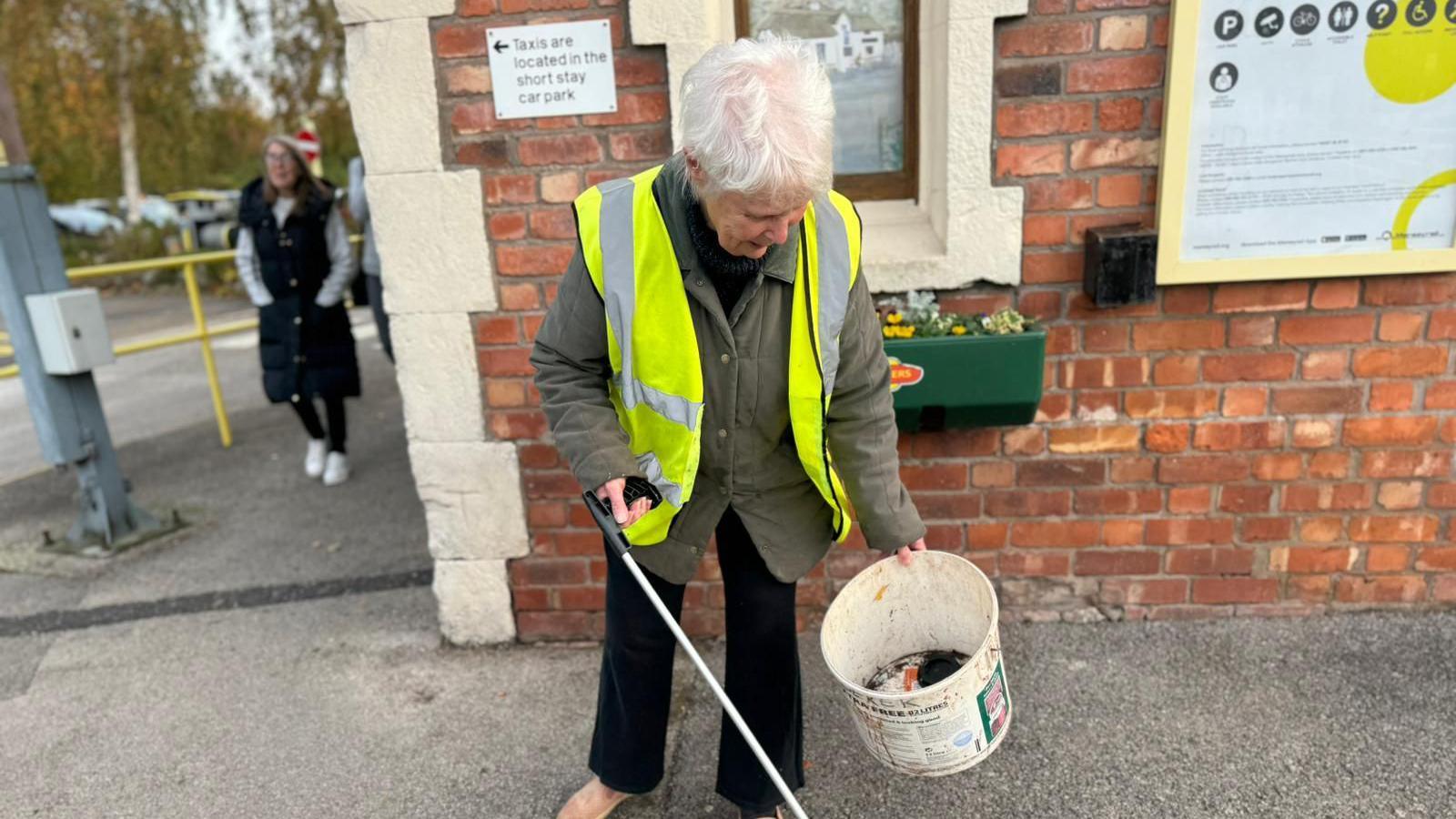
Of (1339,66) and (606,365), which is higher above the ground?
(1339,66)

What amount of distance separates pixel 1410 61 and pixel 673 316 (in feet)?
7.69

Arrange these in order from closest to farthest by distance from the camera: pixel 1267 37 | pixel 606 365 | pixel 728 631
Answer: pixel 606 365 < pixel 728 631 < pixel 1267 37

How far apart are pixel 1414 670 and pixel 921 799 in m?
1.63

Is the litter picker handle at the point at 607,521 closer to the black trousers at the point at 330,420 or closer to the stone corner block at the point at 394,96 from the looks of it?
the stone corner block at the point at 394,96

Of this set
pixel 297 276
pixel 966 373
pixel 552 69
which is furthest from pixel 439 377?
pixel 297 276

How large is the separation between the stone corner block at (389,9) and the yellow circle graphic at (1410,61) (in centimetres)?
267

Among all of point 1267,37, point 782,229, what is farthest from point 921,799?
point 1267,37

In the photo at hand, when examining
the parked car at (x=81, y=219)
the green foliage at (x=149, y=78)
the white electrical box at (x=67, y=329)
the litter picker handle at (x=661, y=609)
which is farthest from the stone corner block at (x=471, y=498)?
the parked car at (x=81, y=219)

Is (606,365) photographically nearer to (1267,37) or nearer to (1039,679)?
(1039,679)

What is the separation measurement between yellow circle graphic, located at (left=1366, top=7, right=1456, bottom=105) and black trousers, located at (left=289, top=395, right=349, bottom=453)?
15.5 ft

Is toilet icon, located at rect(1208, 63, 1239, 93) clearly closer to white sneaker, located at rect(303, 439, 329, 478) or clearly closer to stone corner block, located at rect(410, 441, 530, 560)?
stone corner block, located at rect(410, 441, 530, 560)

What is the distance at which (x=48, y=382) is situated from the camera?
429 centimetres

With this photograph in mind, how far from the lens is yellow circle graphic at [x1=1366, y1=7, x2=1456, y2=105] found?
2.70 m

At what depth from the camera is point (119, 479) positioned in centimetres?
458
